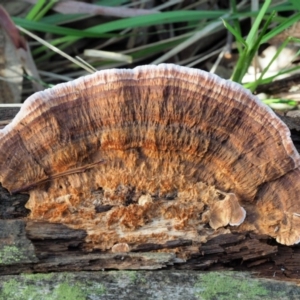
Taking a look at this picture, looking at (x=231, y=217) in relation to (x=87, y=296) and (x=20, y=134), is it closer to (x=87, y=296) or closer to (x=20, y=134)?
(x=87, y=296)

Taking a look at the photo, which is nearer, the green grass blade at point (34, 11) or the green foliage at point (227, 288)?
the green foliage at point (227, 288)

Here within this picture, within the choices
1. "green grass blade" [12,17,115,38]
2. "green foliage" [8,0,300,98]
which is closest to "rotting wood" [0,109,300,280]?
"green foliage" [8,0,300,98]

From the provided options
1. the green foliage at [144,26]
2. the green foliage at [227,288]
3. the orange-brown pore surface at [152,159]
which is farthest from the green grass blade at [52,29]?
the green foliage at [227,288]

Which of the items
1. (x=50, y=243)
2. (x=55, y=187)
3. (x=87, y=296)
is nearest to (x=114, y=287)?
(x=87, y=296)

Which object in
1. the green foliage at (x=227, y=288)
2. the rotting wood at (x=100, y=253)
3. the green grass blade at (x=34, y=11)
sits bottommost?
the green foliage at (x=227, y=288)

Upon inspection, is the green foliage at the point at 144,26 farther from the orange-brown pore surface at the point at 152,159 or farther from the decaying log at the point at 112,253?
the decaying log at the point at 112,253
